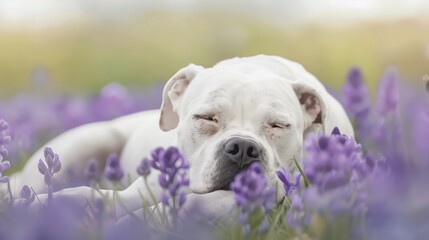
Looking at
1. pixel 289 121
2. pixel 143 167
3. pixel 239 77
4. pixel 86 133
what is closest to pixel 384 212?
pixel 143 167

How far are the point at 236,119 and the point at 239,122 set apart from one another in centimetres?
2

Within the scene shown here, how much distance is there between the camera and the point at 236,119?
358 cm

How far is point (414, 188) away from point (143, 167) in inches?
56.8

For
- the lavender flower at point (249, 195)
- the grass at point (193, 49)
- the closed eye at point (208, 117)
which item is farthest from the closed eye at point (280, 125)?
the grass at point (193, 49)

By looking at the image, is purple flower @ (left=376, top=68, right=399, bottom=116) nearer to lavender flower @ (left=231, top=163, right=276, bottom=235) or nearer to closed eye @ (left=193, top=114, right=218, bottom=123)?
closed eye @ (left=193, top=114, right=218, bottom=123)

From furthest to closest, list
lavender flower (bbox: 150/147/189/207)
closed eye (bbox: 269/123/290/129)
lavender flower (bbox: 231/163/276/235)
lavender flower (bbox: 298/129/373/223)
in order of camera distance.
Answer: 1. closed eye (bbox: 269/123/290/129)
2. lavender flower (bbox: 150/147/189/207)
3. lavender flower (bbox: 231/163/276/235)
4. lavender flower (bbox: 298/129/373/223)

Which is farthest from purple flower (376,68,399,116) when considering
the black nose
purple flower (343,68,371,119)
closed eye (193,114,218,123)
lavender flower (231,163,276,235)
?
lavender flower (231,163,276,235)

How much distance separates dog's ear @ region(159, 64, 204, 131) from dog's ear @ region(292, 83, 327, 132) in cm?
48

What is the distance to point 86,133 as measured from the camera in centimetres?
542

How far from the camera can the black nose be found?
3.26 metres

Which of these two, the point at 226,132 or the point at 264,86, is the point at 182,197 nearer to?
the point at 226,132

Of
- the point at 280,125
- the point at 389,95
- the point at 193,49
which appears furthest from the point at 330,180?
the point at 193,49

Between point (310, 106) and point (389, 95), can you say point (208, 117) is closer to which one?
point (310, 106)

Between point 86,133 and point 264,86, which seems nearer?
point 264,86
